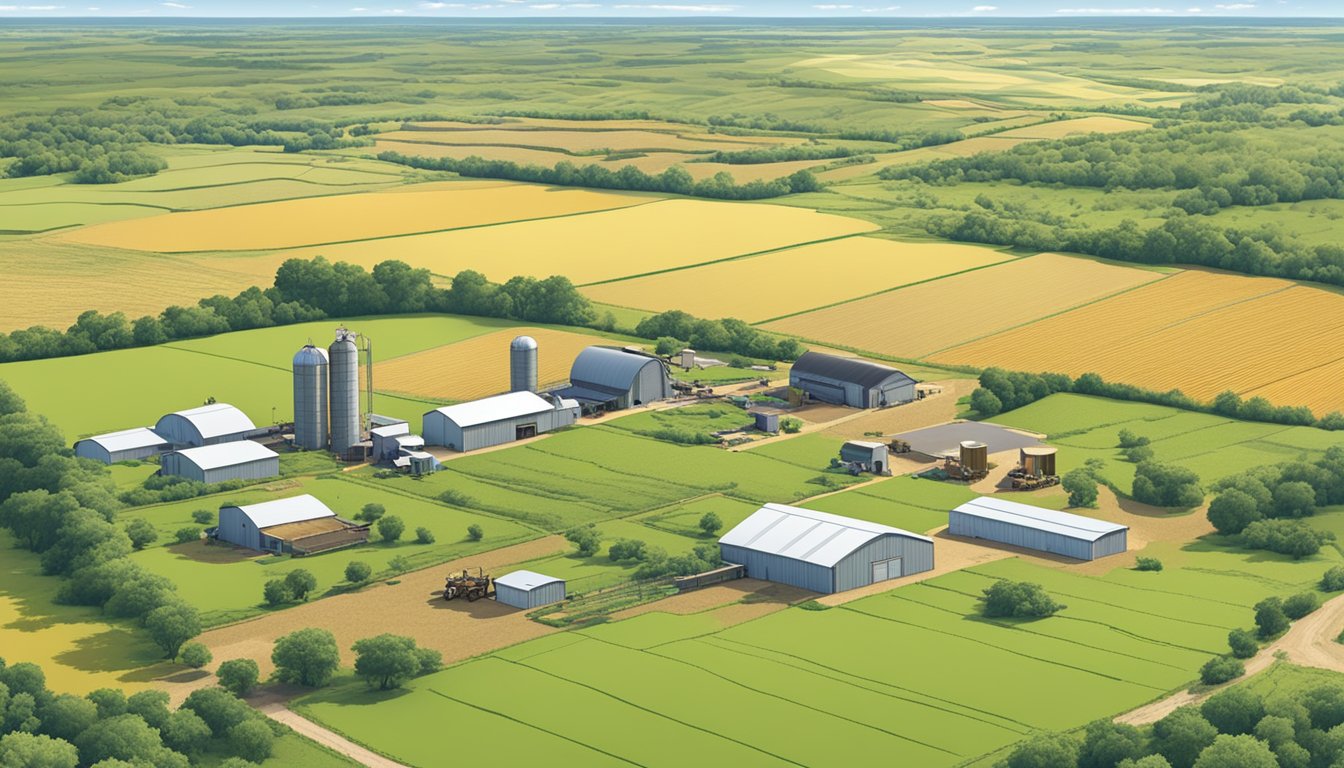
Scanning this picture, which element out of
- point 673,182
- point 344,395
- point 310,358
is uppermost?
point 310,358

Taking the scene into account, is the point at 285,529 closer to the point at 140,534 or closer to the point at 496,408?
the point at 140,534

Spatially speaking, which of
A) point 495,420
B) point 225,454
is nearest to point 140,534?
point 225,454

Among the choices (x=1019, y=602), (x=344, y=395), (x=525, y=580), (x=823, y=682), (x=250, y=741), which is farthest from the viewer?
(x=344, y=395)

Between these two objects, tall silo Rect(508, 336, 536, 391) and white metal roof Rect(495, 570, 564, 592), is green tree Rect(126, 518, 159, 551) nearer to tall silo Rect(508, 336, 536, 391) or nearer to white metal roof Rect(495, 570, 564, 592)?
white metal roof Rect(495, 570, 564, 592)

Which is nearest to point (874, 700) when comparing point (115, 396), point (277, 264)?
point (115, 396)

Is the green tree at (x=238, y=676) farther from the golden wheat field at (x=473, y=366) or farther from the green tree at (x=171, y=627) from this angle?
the golden wheat field at (x=473, y=366)

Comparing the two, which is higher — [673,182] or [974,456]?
[673,182]

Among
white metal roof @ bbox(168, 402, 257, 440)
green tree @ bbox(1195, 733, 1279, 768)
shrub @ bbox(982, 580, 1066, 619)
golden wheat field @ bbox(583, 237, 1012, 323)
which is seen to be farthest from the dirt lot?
golden wheat field @ bbox(583, 237, 1012, 323)

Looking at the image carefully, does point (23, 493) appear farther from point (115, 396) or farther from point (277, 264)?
point (277, 264)
